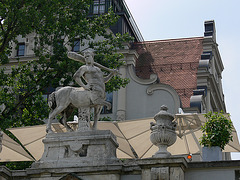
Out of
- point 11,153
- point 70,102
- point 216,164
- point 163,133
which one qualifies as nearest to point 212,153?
point 216,164

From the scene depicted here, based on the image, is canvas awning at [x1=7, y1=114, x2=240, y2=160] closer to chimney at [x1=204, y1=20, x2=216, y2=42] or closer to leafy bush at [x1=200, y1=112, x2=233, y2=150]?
leafy bush at [x1=200, y1=112, x2=233, y2=150]

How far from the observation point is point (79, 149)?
49.6ft

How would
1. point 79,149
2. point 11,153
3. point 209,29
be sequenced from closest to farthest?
point 79,149, point 11,153, point 209,29

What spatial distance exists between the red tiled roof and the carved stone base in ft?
61.1

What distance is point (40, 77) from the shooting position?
25578 millimetres

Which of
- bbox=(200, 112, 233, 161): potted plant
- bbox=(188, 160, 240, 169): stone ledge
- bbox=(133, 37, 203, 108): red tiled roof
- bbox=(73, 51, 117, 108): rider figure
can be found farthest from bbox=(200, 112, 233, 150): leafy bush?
bbox=(133, 37, 203, 108): red tiled roof

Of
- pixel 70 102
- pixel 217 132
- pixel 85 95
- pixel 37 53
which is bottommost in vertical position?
pixel 217 132

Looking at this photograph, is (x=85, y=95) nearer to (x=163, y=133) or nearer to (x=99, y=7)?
(x=163, y=133)

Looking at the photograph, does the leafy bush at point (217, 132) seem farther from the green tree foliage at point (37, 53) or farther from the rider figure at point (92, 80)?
the green tree foliage at point (37, 53)

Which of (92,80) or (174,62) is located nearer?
(92,80)

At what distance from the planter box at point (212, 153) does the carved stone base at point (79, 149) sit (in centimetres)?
258

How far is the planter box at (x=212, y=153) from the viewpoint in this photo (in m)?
15.5

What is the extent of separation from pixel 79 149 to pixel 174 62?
72.5ft

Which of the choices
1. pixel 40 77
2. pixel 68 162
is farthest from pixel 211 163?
pixel 40 77
